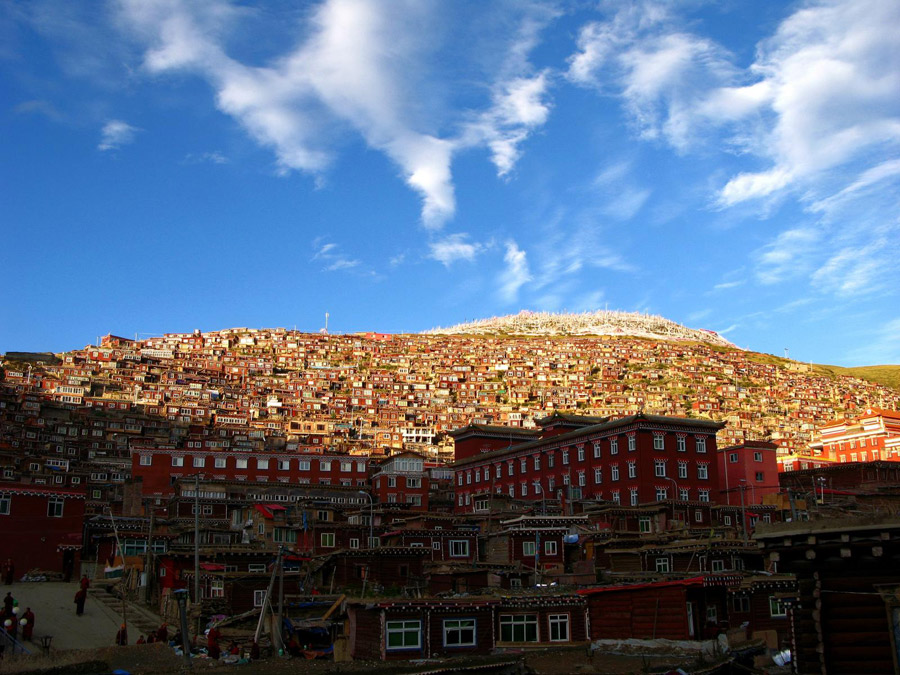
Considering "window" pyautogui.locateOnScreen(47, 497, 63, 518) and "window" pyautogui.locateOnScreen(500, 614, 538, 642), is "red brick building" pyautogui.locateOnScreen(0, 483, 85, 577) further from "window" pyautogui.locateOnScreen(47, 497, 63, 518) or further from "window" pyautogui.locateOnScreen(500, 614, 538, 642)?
"window" pyautogui.locateOnScreen(500, 614, 538, 642)

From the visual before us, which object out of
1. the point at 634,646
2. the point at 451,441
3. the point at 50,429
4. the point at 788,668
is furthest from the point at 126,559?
the point at 451,441

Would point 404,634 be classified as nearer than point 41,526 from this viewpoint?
Yes

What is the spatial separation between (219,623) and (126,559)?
17.1 meters

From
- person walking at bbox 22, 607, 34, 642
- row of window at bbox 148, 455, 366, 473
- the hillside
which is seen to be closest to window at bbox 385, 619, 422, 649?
person walking at bbox 22, 607, 34, 642

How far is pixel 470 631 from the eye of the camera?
→ 125ft

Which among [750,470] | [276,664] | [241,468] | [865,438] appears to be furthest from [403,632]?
[865,438]

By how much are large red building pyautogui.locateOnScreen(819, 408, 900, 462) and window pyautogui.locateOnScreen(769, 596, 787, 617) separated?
78764 millimetres

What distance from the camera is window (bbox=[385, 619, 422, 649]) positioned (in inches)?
1435

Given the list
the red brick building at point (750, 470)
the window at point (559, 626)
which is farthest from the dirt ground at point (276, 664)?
the red brick building at point (750, 470)

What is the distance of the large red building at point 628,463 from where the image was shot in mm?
81188

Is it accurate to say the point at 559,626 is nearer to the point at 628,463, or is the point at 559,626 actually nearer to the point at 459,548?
the point at 459,548

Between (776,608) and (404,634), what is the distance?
19610 mm

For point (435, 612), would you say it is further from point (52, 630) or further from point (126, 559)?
point (126, 559)

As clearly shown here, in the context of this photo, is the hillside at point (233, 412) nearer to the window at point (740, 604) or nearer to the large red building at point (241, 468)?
the large red building at point (241, 468)
